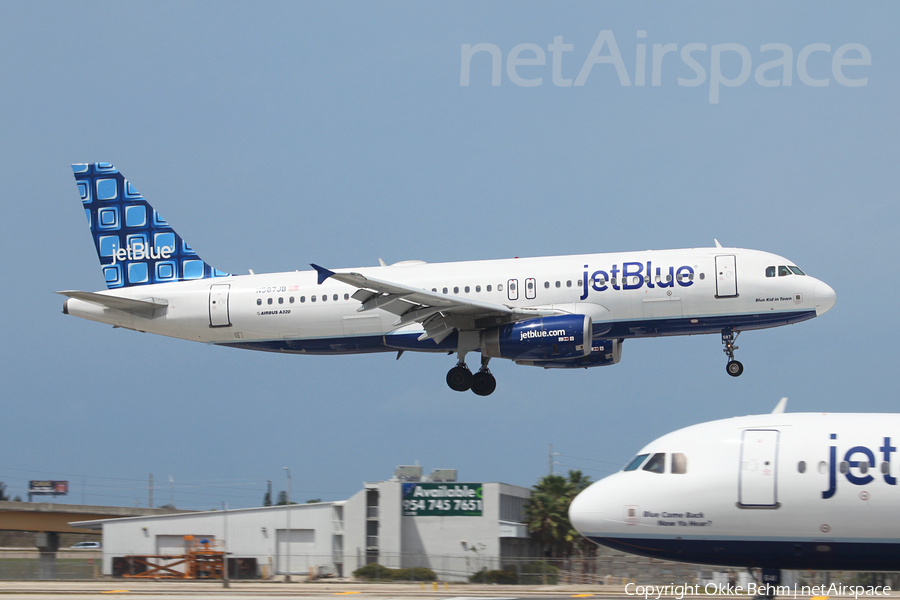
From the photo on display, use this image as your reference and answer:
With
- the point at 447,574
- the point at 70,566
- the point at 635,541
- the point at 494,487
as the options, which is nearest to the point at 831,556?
the point at 635,541

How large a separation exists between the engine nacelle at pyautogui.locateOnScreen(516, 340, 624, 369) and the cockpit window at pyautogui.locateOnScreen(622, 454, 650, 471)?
15.0 metres

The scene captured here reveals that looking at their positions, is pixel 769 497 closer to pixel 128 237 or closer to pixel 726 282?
pixel 726 282

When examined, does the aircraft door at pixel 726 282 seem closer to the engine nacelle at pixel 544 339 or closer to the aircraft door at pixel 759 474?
the engine nacelle at pixel 544 339

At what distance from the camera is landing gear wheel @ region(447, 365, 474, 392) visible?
34188 millimetres

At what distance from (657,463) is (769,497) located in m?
2.10

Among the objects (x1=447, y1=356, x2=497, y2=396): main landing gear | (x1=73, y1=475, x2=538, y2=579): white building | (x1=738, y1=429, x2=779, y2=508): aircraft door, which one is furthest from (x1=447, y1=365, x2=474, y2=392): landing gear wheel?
(x1=738, y1=429, x2=779, y2=508): aircraft door

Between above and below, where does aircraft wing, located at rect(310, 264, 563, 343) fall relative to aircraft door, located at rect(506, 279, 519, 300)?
below

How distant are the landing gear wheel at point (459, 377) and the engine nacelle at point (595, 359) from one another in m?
1.77

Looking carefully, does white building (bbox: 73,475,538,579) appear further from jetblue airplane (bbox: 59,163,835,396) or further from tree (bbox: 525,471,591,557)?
jetblue airplane (bbox: 59,163,835,396)

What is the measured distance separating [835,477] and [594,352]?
17.7 meters

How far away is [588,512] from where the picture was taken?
18625 millimetres

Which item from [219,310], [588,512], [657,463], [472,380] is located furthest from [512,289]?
[657,463]

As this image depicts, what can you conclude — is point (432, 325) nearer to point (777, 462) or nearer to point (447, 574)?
point (447, 574)

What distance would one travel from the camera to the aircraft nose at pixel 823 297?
3123cm
